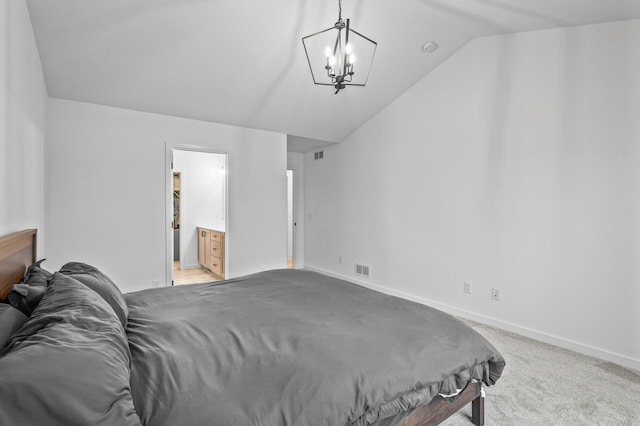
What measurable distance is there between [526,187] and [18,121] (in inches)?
159

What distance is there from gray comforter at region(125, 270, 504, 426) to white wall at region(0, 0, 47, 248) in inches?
33.4

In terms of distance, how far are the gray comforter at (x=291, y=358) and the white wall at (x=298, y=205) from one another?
4.37 meters

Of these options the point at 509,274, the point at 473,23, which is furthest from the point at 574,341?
the point at 473,23

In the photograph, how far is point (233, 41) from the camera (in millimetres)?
3135

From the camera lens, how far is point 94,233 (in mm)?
3607

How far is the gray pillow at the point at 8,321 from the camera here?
942mm

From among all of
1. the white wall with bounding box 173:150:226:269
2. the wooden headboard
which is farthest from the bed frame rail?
the white wall with bounding box 173:150:226:269

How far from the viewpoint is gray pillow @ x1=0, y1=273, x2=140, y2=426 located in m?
0.67

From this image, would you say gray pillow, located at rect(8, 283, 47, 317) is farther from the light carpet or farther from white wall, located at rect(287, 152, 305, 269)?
white wall, located at rect(287, 152, 305, 269)

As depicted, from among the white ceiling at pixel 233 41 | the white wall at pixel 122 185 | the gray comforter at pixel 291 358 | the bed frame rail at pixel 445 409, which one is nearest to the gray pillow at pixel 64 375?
the gray comforter at pixel 291 358

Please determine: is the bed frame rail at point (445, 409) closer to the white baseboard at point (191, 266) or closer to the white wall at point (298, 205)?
the white wall at point (298, 205)

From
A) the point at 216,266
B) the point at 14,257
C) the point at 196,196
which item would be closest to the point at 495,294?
the point at 14,257

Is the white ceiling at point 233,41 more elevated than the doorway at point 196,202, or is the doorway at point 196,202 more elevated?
the white ceiling at point 233,41

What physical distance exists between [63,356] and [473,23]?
3.99 m
